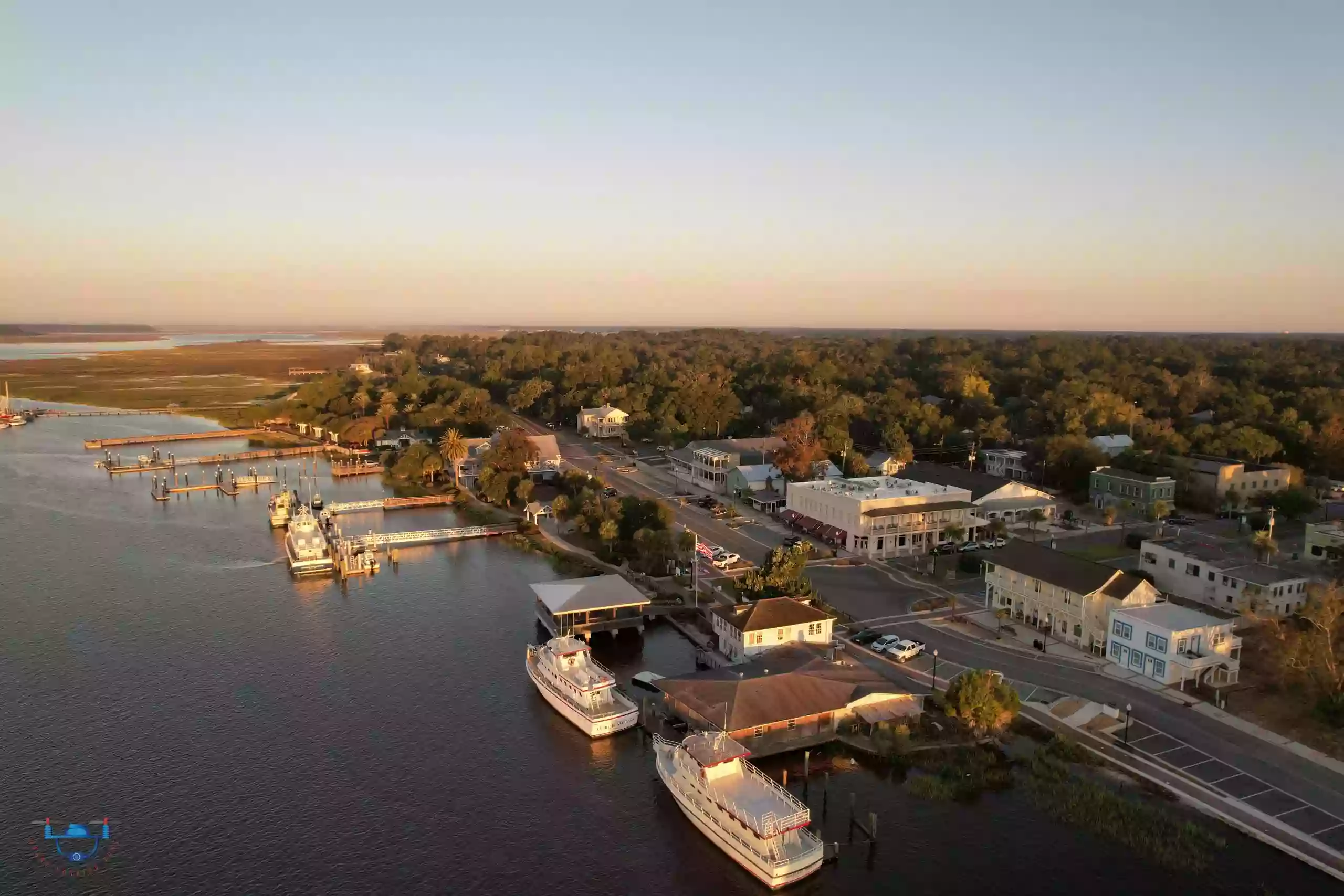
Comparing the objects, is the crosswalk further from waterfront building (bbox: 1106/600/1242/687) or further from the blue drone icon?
the blue drone icon

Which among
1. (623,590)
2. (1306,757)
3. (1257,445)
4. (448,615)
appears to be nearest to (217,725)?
(448,615)

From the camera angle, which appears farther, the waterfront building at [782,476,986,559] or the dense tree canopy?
the dense tree canopy

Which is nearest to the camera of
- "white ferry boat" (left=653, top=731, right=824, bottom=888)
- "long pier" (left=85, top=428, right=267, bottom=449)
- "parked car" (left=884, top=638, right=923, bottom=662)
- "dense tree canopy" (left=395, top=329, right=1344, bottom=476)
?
"white ferry boat" (left=653, top=731, right=824, bottom=888)

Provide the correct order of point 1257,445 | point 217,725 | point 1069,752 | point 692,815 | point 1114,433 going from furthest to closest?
point 1114,433
point 1257,445
point 217,725
point 1069,752
point 692,815

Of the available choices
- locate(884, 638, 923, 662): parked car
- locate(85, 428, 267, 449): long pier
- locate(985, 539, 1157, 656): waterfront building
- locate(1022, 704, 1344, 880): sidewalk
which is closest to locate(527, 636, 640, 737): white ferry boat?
locate(884, 638, 923, 662): parked car

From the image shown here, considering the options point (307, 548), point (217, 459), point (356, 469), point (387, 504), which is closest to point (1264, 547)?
point (307, 548)

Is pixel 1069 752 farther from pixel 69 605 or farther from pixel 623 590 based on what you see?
pixel 69 605
